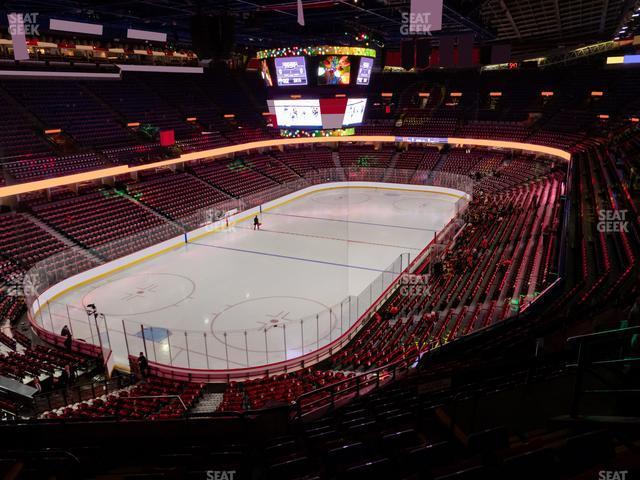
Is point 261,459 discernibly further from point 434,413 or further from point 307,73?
point 307,73

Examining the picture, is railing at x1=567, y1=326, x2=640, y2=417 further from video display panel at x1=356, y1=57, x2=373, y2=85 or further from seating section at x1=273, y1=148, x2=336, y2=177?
seating section at x1=273, y1=148, x2=336, y2=177

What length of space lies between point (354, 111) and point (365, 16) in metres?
4.47

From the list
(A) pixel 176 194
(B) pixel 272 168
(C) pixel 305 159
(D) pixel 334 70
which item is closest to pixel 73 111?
(A) pixel 176 194

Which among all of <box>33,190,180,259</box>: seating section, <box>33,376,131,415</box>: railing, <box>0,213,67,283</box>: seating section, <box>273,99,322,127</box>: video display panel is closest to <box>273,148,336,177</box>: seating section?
<box>33,190,180,259</box>: seating section

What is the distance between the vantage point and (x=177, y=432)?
15.3 ft

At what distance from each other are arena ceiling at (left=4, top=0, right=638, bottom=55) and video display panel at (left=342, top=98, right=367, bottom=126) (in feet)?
11.8

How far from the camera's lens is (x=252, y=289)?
17.1m

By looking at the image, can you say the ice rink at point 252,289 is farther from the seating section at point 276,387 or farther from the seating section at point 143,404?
the seating section at point 143,404

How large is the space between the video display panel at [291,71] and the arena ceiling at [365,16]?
77.2 inches

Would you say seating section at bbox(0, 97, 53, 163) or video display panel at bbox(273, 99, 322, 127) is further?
seating section at bbox(0, 97, 53, 163)

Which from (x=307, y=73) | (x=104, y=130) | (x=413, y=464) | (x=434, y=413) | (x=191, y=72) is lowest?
(x=434, y=413)

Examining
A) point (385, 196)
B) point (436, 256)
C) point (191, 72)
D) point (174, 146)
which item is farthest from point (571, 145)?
point (191, 72)

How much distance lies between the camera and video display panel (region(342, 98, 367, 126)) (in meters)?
20.4

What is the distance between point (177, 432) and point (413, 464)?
8.42ft
